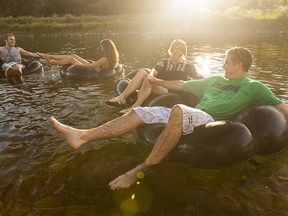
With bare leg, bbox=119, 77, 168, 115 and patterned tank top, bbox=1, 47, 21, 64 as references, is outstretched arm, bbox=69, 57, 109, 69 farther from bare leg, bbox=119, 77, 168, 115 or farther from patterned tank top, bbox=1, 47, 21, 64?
bare leg, bbox=119, 77, 168, 115

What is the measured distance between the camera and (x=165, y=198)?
4184 mm

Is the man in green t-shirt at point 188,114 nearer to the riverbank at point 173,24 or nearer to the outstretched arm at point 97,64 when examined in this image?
the outstretched arm at point 97,64

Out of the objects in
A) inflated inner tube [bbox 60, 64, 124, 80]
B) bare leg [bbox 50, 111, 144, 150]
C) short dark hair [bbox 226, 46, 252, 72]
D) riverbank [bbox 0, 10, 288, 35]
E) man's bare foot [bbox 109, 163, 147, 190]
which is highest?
short dark hair [bbox 226, 46, 252, 72]

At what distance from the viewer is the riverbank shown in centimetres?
3262

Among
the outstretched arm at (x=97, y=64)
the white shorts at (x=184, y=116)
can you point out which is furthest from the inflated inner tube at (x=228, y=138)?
the outstretched arm at (x=97, y=64)

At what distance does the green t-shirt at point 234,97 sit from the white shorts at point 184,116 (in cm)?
28

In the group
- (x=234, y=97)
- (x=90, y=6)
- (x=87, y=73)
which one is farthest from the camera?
(x=90, y=6)

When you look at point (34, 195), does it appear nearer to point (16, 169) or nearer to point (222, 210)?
point (16, 169)

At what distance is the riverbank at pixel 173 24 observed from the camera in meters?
32.6

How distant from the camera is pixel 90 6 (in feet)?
A: 173

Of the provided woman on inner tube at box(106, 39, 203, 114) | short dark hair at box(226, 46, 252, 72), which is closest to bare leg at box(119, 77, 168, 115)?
woman on inner tube at box(106, 39, 203, 114)

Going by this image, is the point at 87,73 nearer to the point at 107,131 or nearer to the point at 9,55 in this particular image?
the point at 9,55

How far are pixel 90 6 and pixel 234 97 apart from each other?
2042 inches

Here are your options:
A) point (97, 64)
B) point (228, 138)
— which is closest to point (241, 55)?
point (228, 138)
